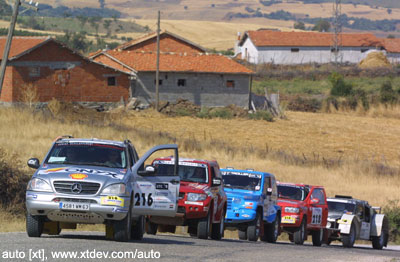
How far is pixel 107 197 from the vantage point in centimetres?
1498

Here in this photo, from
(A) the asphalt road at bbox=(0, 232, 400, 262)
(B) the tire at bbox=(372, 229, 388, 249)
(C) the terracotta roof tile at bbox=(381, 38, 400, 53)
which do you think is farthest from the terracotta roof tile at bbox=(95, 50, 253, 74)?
(C) the terracotta roof tile at bbox=(381, 38, 400, 53)

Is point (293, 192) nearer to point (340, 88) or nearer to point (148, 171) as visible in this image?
point (148, 171)

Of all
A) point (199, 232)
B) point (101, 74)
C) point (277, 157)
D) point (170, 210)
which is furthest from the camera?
point (101, 74)

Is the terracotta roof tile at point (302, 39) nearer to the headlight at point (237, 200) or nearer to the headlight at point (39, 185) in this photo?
the headlight at point (237, 200)

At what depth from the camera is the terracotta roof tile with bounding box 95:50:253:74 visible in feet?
212

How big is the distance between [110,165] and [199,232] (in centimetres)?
390

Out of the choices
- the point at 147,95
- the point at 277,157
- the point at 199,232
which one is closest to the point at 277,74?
the point at 147,95

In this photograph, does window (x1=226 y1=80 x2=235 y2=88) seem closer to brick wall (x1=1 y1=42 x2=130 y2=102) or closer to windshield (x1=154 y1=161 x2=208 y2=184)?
brick wall (x1=1 y1=42 x2=130 y2=102)

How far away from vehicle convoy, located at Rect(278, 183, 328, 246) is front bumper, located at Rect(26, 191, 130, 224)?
9.89 m

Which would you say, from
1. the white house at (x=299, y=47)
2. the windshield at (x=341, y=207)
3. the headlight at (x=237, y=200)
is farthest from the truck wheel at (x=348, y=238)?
the white house at (x=299, y=47)

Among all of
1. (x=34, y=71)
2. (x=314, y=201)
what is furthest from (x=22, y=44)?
(x=314, y=201)

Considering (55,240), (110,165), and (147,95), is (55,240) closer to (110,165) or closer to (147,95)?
(110,165)

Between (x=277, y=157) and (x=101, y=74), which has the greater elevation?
(x=101, y=74)

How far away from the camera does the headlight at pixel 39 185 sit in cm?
1497
